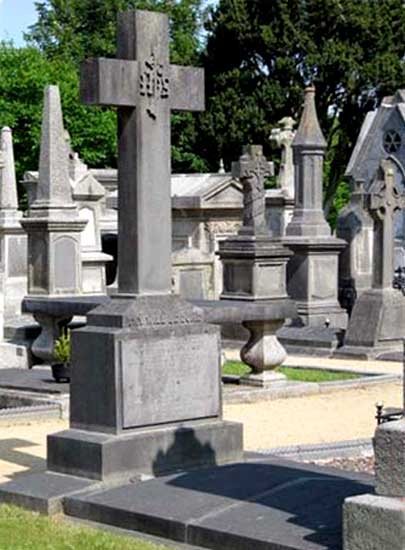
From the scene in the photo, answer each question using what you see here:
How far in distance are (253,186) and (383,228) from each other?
121 inches

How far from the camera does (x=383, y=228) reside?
19.1 m

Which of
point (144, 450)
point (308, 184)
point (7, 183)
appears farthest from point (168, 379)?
point (7, 183)

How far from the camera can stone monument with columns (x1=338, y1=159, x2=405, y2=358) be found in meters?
18.8

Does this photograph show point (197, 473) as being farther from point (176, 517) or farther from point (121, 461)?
point (176, 517)

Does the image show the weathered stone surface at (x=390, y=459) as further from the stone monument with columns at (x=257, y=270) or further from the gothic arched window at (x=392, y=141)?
the gothic arched window at (x=392, y=141)

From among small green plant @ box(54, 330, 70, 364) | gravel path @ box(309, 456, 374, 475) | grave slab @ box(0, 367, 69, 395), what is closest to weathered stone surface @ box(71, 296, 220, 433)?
gravel path @ box(309, 456, 374, 475)

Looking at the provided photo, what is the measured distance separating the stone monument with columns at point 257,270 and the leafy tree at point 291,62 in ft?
90.6

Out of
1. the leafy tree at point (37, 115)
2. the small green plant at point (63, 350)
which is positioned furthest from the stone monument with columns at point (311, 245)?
the leafy tree at point (37, 115)

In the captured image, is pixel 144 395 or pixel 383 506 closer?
pixel 383 506

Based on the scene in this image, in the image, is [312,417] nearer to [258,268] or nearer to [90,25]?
[258,268]

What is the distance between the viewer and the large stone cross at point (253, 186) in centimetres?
1639

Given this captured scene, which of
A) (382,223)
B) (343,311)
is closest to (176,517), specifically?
(382,223)

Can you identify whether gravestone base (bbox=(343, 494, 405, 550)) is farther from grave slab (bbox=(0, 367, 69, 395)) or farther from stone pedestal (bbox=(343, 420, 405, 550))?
grave slab (bbox=(0, 367, 69, 395))

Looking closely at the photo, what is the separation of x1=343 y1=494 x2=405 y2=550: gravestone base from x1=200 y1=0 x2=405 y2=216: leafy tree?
126 ft
